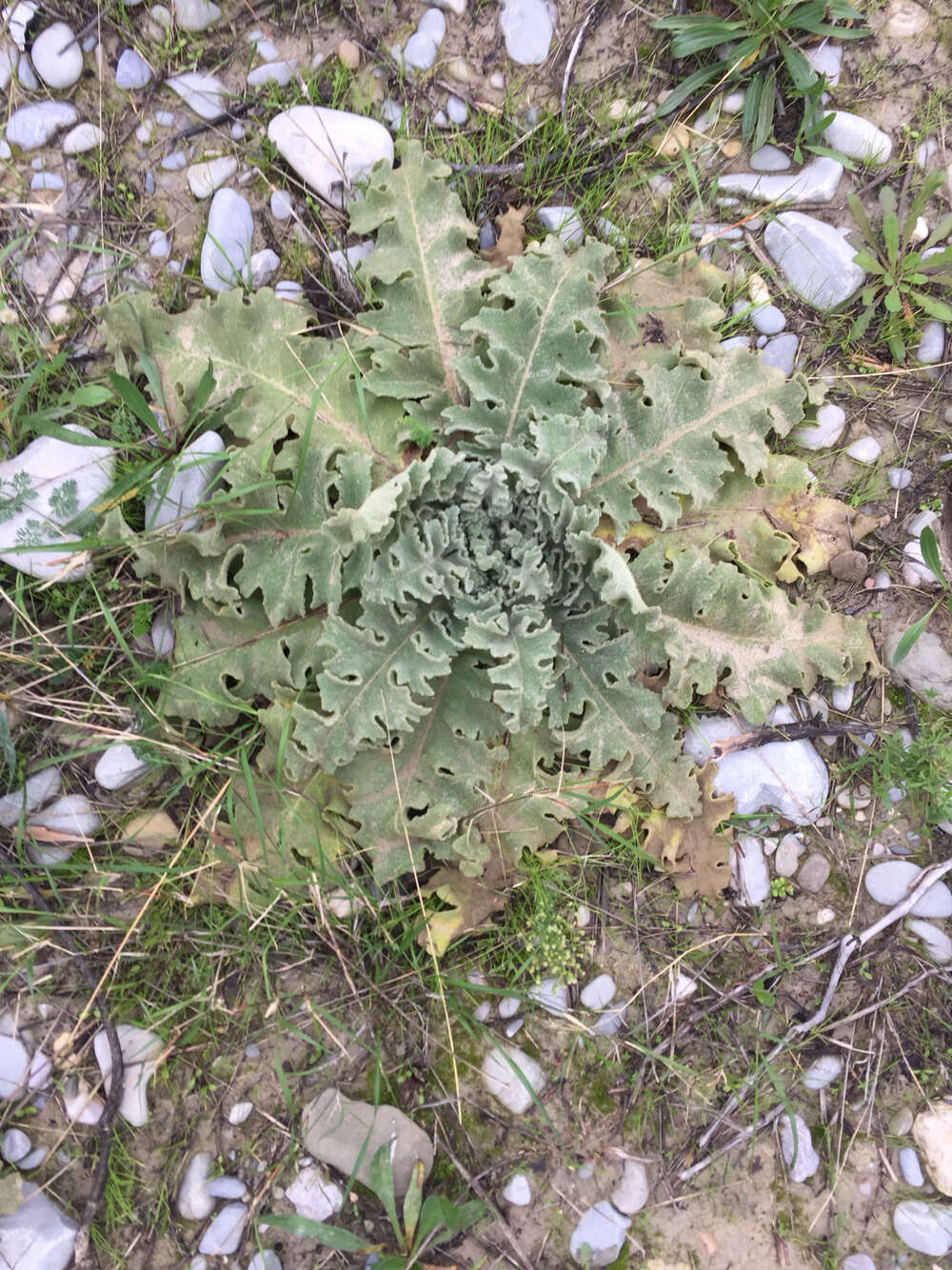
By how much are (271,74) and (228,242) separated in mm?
624

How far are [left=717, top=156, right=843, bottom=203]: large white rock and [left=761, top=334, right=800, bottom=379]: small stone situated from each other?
0.53m

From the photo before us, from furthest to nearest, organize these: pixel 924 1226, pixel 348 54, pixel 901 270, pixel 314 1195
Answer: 1. pixel 901 270
2. pixel 348 54
3. pixel 924 1226
4. pixel 314 1195

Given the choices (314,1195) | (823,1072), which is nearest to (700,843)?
(823,1072)

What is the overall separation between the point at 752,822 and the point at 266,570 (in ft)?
6.49

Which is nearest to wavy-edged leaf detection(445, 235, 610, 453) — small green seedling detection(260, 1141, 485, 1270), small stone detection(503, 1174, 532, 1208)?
small green seedling detection(260, 1141, 485, 1270)

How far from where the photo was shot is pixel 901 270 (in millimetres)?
3396

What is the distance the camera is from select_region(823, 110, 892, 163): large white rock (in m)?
3.40

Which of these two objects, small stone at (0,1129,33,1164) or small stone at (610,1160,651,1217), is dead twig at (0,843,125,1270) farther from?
small stone at (610,1160,651,1217)

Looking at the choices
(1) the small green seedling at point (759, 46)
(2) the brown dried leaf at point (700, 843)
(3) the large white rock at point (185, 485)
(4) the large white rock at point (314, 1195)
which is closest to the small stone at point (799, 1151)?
(2) the brown dried leaf at point (700, 843)

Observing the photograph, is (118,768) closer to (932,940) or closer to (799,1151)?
(799,1151)

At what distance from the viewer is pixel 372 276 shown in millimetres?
3164

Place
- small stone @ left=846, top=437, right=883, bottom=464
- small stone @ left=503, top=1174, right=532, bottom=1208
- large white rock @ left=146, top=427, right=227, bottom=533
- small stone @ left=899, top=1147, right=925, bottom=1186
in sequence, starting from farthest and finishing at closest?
small stone @ left=846, top=437, right=883, bottom=464, small stone @ left=899, top=1147, right=925, bottom=1186, small stone @ left=503, top=1174, right=532, bottom=1208, large white rock @ left=146, top=427, right=227, bottom=533

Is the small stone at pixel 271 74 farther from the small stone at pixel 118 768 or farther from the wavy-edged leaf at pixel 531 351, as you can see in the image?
the small stone at pixel 118 768

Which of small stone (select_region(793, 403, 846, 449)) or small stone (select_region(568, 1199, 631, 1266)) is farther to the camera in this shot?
small stone (select_region(793, 403, 846, 449))
